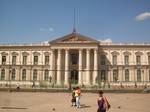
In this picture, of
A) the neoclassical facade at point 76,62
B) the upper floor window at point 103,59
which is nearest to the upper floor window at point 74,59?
the neoclassical facade at point 76,62

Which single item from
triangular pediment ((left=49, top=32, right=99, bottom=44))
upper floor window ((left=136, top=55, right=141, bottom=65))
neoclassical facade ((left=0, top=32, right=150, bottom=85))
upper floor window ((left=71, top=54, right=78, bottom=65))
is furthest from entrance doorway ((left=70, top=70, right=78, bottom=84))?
upper floor window ((left=136, top=55, right=141, bottom=65))

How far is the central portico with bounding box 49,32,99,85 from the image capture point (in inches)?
2640

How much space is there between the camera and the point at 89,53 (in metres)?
67.7

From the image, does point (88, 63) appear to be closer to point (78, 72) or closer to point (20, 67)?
point (78, 72)

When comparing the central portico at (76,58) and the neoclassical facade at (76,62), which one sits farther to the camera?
the neoclassical facade at (76,62)

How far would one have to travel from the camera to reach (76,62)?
6944 centimetres

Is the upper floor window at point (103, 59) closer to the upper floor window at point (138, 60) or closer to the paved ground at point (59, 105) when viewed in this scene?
the upper floor window at point (138, 60)

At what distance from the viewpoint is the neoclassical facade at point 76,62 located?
221 ft

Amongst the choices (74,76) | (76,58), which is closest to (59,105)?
(74,76)

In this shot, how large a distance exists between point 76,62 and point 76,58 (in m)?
1.05

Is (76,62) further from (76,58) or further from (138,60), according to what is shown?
(138,60)

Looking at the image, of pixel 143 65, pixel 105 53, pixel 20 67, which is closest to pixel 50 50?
pixel 20 67

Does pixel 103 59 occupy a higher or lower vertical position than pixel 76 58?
lower

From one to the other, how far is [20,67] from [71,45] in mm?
15243
